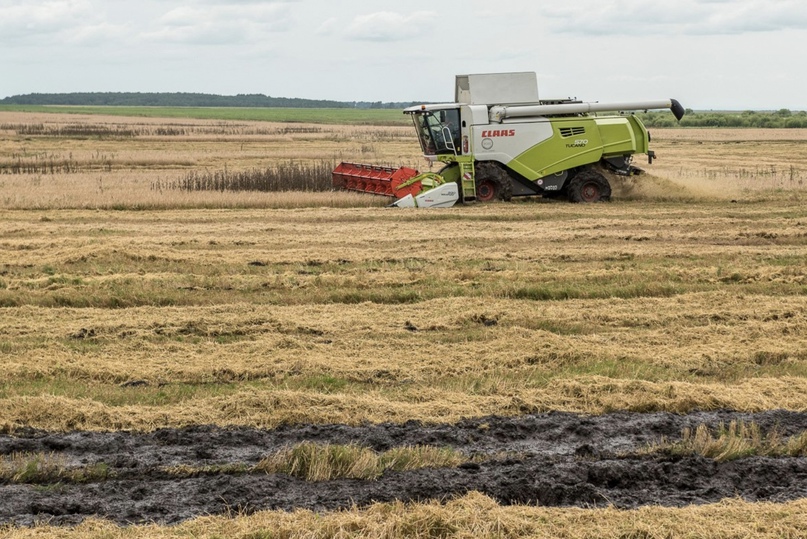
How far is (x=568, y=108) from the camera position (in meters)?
21.2

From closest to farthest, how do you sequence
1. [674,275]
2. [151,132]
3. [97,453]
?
[97,453]
[674,275]
[151,132]

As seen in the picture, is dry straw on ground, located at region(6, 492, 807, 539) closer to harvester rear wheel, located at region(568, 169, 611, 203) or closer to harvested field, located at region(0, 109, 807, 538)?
harvested field, located at region(0, 109, 807, 538)

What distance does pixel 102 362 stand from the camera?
8172 millimetres

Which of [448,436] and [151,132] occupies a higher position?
[151,132]

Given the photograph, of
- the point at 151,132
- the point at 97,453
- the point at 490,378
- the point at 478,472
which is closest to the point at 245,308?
A: the point at 490,378

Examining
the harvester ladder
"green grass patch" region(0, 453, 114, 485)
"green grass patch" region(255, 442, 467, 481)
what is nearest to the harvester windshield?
the harvester ladder

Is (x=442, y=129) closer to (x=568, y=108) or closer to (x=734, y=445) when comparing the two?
(x=568, y=108)

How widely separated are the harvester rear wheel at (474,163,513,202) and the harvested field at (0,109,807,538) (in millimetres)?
3714

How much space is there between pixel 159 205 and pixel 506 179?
7.70 meters

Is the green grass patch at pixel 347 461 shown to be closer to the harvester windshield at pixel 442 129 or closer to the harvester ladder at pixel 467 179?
the harvester ladder at pixel 467 179

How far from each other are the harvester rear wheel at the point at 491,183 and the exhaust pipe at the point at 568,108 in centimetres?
107

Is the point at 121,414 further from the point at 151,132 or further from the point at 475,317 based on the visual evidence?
the point at 151,132

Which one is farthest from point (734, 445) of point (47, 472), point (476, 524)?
point (47, 472)

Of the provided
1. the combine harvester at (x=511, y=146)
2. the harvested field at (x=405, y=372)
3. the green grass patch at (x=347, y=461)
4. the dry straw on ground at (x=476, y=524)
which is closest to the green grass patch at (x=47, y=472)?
the harvested field at (x=405, y=372)
